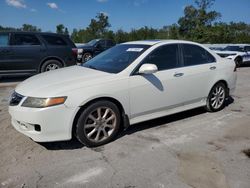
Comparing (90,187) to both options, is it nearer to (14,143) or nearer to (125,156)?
(125,156)

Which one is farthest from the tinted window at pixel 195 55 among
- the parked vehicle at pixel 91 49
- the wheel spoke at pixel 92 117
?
the parked vehicle at pixel 91 49

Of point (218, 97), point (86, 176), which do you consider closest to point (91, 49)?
point (218, 97)

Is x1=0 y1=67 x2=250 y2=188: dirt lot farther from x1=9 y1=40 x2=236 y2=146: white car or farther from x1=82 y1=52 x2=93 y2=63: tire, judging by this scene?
x1=82 y1=52 x2=93 y2=63: tire

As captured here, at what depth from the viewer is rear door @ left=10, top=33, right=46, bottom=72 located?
10031 mm

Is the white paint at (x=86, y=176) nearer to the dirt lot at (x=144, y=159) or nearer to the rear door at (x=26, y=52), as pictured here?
the dirt lot at (x=144, y=159)

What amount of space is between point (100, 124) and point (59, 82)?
85cm

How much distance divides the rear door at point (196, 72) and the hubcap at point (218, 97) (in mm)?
293

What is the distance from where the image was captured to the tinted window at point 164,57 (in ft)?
16.4

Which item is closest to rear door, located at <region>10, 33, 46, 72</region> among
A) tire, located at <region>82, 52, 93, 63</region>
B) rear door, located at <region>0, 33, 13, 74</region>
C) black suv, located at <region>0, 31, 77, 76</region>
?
black suv, located at <region>0, 31, 77, 76</region>

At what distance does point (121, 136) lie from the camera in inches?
187

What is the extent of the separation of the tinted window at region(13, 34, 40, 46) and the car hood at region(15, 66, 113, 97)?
5875mm

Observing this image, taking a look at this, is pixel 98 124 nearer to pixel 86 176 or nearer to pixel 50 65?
pixel 86 176

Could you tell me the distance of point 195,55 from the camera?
568 cm

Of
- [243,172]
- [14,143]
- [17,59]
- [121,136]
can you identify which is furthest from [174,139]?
[17,59]
